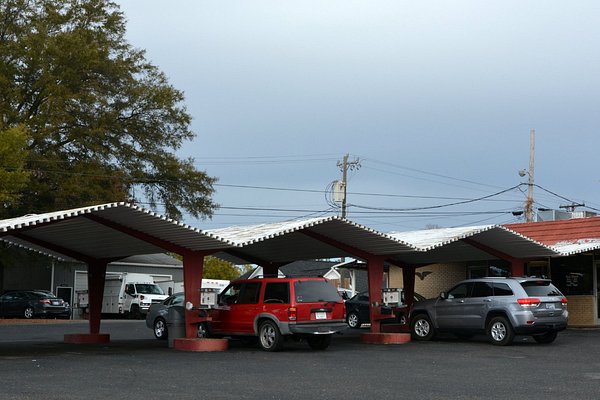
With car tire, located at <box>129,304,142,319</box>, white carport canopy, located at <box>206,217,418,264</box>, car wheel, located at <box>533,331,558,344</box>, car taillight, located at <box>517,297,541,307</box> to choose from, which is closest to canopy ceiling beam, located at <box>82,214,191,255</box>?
white carport canopy, located at <box>206,217,418,264</box>

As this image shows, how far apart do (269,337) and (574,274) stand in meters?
15.6

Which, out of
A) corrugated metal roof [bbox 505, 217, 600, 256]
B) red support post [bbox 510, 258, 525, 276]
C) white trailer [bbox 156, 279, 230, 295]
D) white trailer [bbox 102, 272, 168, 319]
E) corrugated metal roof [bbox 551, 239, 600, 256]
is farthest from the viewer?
white trailer [bbox 156, 279, 230, 295]

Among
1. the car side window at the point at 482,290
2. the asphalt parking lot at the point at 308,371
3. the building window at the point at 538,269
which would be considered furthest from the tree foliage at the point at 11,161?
the car side window at the point at 482,290

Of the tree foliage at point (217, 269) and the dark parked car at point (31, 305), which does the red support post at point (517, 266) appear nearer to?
the dark parked car at point (31, 305)

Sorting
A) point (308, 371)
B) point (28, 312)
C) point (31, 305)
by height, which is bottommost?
point (308, 371)

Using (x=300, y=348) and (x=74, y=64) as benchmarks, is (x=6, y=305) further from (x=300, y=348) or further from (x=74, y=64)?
(x=300, y=348)

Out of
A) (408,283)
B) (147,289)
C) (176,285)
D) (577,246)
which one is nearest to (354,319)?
(408,283)

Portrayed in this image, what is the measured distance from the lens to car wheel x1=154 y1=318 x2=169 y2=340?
26.8 meters

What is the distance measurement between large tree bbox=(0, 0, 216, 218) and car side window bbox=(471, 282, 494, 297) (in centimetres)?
2403

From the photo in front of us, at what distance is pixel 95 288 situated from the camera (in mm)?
26750

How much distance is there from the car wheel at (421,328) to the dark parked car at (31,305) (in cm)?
2472

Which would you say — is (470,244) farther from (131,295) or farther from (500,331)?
(131,295)

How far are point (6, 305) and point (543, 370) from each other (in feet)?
115

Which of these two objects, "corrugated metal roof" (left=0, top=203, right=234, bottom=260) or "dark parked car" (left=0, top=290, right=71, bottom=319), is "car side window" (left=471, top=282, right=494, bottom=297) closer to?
"corrugated metal roof" (left=0, top=203, right=234, bottom=260)
